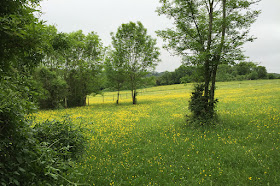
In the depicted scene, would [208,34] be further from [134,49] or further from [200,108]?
[134,49]

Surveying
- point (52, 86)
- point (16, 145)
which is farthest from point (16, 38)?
point (52, 86)

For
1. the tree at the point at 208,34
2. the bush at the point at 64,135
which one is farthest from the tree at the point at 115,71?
the bush at the point at 64,135

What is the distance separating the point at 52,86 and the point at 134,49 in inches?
610

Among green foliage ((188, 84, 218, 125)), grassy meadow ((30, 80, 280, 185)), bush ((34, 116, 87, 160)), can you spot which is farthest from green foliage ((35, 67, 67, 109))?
bush ((34, 116, 87, 160))

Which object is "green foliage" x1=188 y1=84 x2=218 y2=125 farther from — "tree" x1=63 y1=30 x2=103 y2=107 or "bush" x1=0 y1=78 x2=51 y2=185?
"tree" x1=63 y1=30 x2=103 y2=107

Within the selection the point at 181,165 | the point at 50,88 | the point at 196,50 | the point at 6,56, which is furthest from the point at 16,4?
the point at 50,88

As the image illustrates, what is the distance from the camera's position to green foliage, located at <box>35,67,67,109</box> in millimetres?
26984

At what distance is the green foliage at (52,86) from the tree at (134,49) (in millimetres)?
10741

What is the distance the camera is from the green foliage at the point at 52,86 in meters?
27.0

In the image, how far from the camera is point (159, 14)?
43.7 ft

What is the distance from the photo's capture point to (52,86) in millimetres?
27688

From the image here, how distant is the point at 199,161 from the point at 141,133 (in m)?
5.12

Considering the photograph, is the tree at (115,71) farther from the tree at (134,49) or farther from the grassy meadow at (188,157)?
the grassy meadow at (188,157)

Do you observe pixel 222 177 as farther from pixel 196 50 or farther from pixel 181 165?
pixel 196 50
